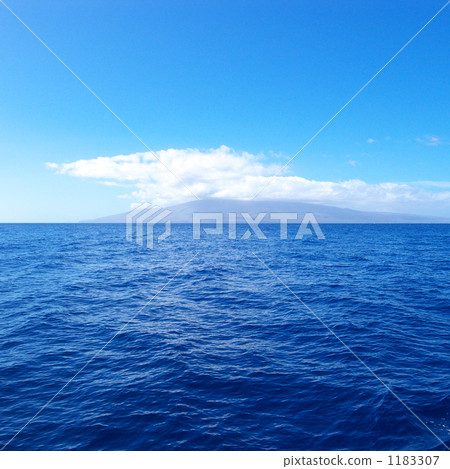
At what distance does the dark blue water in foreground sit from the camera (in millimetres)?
9945

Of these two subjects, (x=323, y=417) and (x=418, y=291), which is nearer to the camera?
(x=323, y=417)

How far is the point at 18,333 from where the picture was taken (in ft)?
59.2

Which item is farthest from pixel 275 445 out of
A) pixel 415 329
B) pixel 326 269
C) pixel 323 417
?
pixel 326 269

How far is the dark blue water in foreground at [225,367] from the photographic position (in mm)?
9945

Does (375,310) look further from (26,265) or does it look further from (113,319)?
(26,265)

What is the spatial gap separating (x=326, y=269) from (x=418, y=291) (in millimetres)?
12678

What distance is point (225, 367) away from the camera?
46.6 feet

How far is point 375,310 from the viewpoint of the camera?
22.4m

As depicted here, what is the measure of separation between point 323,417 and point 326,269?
30237 millimetres

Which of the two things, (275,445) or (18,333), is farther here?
(18,333)

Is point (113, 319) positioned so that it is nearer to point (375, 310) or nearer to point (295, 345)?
point (295, 345)
